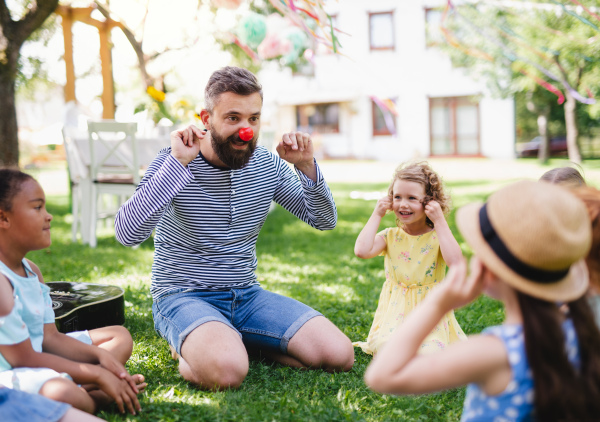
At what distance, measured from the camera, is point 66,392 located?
180 centimetres

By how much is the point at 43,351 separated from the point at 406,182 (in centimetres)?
167

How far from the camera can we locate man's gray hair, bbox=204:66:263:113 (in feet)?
8.45

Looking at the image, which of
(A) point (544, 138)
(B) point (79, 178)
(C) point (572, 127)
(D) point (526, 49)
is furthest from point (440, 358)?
(A) point (544, 138)

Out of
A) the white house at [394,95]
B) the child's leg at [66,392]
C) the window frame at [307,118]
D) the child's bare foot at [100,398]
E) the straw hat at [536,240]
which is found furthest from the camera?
the window frame at [307,118]

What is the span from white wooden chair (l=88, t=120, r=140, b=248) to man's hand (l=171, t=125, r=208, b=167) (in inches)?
126

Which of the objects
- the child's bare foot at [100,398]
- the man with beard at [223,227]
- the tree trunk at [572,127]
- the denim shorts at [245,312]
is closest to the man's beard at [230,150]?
the man with beard at [223,227]

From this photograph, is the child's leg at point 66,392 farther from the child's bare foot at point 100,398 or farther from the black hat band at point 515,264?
the black hat band at point 515,264

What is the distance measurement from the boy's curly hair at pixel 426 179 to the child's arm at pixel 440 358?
1400 millimetres

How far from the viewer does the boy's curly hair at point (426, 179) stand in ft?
8.88

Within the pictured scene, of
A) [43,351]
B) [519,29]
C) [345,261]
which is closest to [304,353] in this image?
[43,351]

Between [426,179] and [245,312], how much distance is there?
105cm

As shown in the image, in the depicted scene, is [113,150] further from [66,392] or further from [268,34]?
[268,34]

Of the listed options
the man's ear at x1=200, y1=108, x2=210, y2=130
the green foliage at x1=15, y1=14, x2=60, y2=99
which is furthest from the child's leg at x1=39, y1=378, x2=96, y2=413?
the green foliage at x1=15, y1=14, x2=60, y2=99

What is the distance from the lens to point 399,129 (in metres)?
21.2
